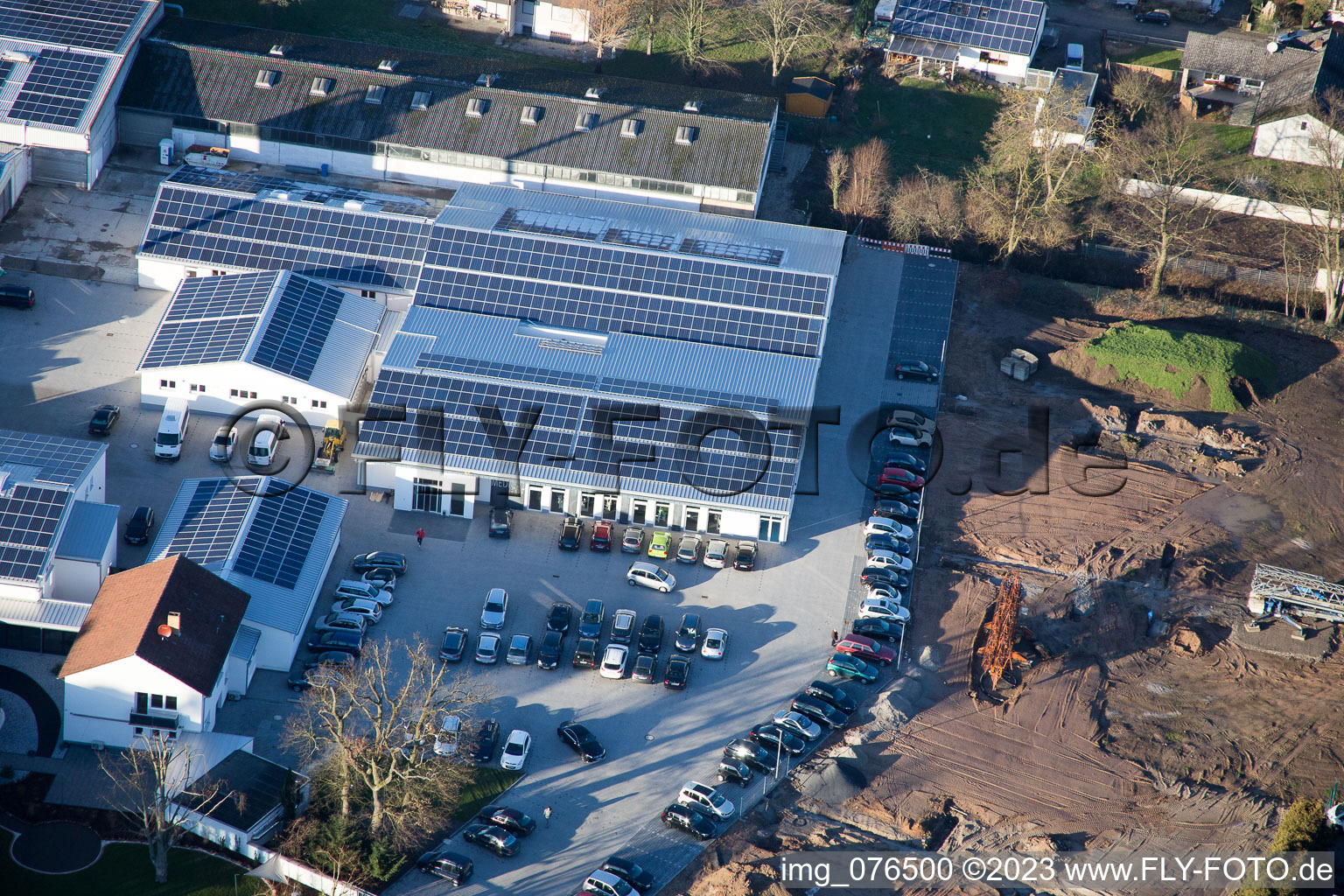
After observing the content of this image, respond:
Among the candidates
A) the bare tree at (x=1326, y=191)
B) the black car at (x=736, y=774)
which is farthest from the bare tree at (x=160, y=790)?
the bare tree at (x=1326, y=191)

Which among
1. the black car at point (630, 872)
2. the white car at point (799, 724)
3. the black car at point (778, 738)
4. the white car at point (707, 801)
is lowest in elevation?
the black car at point (630, 872)

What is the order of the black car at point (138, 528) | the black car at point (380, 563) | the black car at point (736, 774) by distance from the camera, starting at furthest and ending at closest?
the black car at point (380, 563)
the black car at point (138, 528)
the black car at point (736, 774)

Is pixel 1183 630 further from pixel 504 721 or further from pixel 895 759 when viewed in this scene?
pixel 504 721

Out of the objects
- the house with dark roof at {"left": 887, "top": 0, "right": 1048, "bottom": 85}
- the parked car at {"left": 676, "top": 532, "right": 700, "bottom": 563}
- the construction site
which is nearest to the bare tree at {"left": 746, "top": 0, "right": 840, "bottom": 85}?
the house with dark roof at {"left": 887, "top": 0, "right": 1048, "bottom": 85}

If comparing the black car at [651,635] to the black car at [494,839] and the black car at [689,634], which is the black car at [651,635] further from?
the black car at [494,839]

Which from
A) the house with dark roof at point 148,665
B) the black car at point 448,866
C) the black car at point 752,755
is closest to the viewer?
the black car at point 448,866

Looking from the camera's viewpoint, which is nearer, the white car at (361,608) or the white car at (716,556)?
the white car at (361,608)
